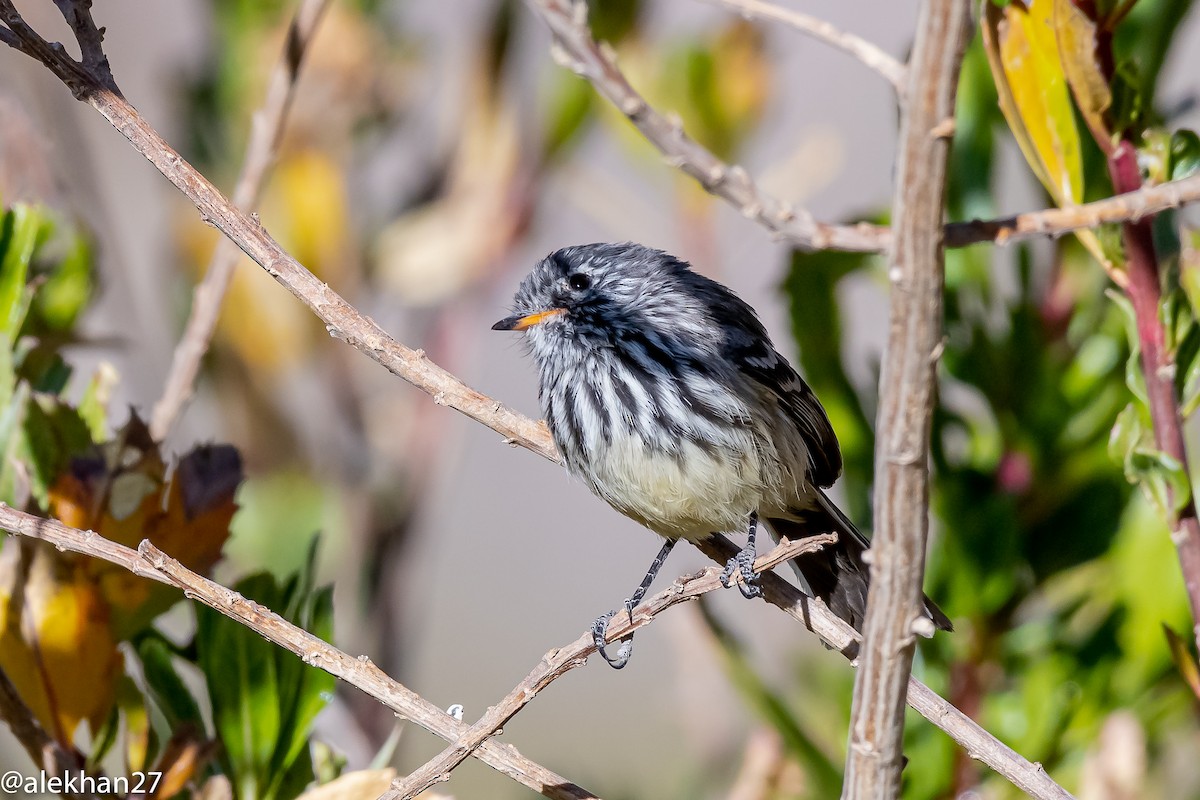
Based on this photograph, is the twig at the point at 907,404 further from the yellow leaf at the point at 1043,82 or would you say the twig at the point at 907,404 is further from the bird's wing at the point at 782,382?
the bird's wing at the point at 782,382

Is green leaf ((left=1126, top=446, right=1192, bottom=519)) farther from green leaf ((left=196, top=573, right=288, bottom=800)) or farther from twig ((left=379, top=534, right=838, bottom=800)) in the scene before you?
green leaf ((left=196, top=573, right=288, bottom=800))

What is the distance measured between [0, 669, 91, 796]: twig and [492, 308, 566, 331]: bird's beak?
1296 mm

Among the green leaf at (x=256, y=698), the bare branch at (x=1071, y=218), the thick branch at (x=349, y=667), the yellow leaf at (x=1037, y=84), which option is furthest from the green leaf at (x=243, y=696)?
the yellow leaf at (x=1037, y=84)

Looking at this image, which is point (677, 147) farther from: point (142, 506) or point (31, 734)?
point (31, 734)

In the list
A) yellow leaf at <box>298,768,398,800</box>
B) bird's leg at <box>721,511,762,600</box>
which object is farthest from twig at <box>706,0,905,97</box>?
yellow leaf at <box>298,768,398,800</box>

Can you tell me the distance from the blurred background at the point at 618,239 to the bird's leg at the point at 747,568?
81mm

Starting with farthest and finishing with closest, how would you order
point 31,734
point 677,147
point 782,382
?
point 782,382 < point 31,734 < point 677,147

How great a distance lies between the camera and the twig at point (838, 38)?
97 centimetres

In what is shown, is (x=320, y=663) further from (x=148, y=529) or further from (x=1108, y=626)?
(x=1108, y=626)

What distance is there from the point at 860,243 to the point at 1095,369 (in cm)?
128

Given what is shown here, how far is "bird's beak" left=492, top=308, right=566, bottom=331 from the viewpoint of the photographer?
2.65 meters

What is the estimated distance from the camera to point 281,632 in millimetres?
1398

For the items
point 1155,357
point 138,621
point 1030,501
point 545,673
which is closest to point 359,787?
point 545,673

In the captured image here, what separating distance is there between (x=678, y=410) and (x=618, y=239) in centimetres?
93
